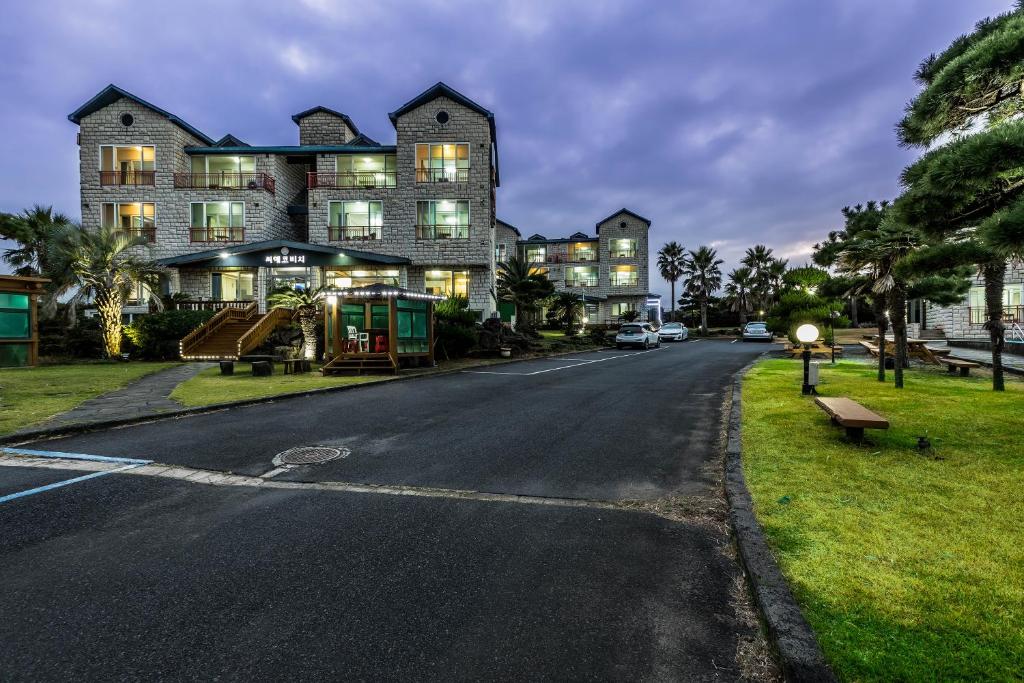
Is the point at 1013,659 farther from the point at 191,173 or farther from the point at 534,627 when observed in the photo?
the point at 191,173

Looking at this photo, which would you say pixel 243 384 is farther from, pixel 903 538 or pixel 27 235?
pixel 27 235

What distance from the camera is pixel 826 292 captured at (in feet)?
52.9

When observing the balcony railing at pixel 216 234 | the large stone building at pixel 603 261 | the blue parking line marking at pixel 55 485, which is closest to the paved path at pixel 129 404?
the blue parking line marking at pixel 55 485

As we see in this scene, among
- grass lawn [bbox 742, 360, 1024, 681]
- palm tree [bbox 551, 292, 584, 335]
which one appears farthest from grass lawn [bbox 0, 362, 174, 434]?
palm tree [bbox 551, 292, 584, 335]

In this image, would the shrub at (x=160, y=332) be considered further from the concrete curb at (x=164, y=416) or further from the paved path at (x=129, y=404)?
the concrete curb at (x=164, y=416)

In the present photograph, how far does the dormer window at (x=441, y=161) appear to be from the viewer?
29859 millimetres

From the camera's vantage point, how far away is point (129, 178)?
2914 centimetres

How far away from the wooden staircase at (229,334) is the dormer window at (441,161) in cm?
1339

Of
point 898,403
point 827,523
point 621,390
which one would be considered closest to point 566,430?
point 827,523

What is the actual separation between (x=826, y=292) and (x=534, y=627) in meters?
17.4

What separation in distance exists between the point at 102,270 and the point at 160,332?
3.13 meters

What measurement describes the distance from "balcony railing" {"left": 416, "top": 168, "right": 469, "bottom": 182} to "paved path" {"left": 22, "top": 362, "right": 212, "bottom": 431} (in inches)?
782

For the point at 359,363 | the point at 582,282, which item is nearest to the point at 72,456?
the point at 359,363

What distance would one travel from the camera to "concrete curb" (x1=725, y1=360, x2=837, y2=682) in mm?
2186
